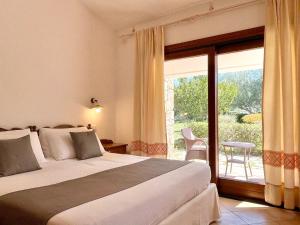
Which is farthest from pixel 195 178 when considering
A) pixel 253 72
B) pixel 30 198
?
pixel 253 72

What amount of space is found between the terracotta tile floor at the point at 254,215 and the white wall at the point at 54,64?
94.1 inches

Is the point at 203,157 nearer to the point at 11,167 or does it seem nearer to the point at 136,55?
the point at 136,55

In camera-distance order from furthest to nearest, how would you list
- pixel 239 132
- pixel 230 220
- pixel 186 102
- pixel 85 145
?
pixel 186 102
pixel 239 132
pixel 85 145
pixel 230 220

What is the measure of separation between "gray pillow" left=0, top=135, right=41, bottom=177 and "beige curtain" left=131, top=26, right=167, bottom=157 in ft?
6.19

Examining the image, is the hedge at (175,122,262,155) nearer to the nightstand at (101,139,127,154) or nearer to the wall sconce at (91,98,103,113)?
the nightstand at (101,139,127,154)

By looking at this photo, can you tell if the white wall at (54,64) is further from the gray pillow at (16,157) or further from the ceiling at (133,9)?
the gray pillow at (16,157)

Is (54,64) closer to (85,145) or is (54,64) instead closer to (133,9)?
(85,145)

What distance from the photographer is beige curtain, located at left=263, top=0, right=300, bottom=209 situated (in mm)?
2816

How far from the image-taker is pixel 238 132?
3.51 m

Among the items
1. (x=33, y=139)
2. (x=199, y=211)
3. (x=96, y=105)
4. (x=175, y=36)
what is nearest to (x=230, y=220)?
(x=199, y=211)

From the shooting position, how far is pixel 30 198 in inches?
63.4

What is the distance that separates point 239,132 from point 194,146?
698 millimetres

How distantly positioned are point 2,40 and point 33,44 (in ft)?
1.28

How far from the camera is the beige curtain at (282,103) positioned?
9.24 ft
